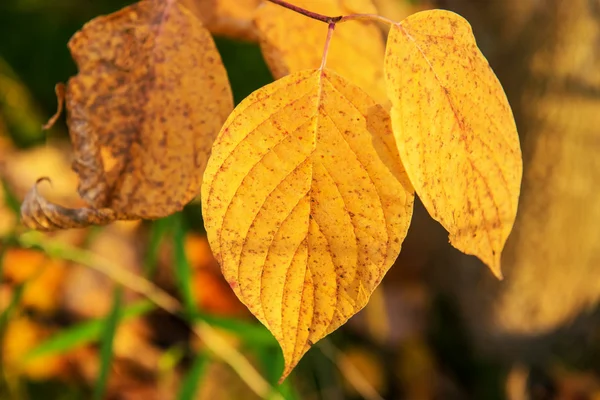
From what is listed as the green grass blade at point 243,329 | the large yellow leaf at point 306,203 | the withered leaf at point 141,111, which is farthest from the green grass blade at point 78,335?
the large yellow leaf at point 306,203

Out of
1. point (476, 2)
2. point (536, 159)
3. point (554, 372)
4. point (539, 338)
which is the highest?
point (476, 2)

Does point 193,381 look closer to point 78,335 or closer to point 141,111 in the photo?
point 78,335

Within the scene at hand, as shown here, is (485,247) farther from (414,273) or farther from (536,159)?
(414,273)

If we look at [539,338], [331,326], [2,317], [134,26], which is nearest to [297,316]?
[331,326]

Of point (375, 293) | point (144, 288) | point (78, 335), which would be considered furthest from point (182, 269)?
point (375, 293)

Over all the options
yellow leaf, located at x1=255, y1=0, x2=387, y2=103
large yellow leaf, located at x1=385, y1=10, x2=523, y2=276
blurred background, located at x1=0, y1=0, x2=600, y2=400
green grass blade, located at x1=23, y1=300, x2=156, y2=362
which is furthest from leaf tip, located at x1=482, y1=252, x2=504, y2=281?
green grass blade, located at x1=23, y1=300, x2=156, y2=362

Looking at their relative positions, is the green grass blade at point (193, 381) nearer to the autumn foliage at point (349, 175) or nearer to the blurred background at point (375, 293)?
the blurred background at point (375, 293)

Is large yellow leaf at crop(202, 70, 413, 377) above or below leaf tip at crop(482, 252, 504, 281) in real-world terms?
above

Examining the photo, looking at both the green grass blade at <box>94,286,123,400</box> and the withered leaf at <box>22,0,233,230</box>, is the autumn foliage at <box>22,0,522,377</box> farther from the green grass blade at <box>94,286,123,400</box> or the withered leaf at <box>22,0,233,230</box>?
the green grass blade at <box>94,286,123,400</box>
